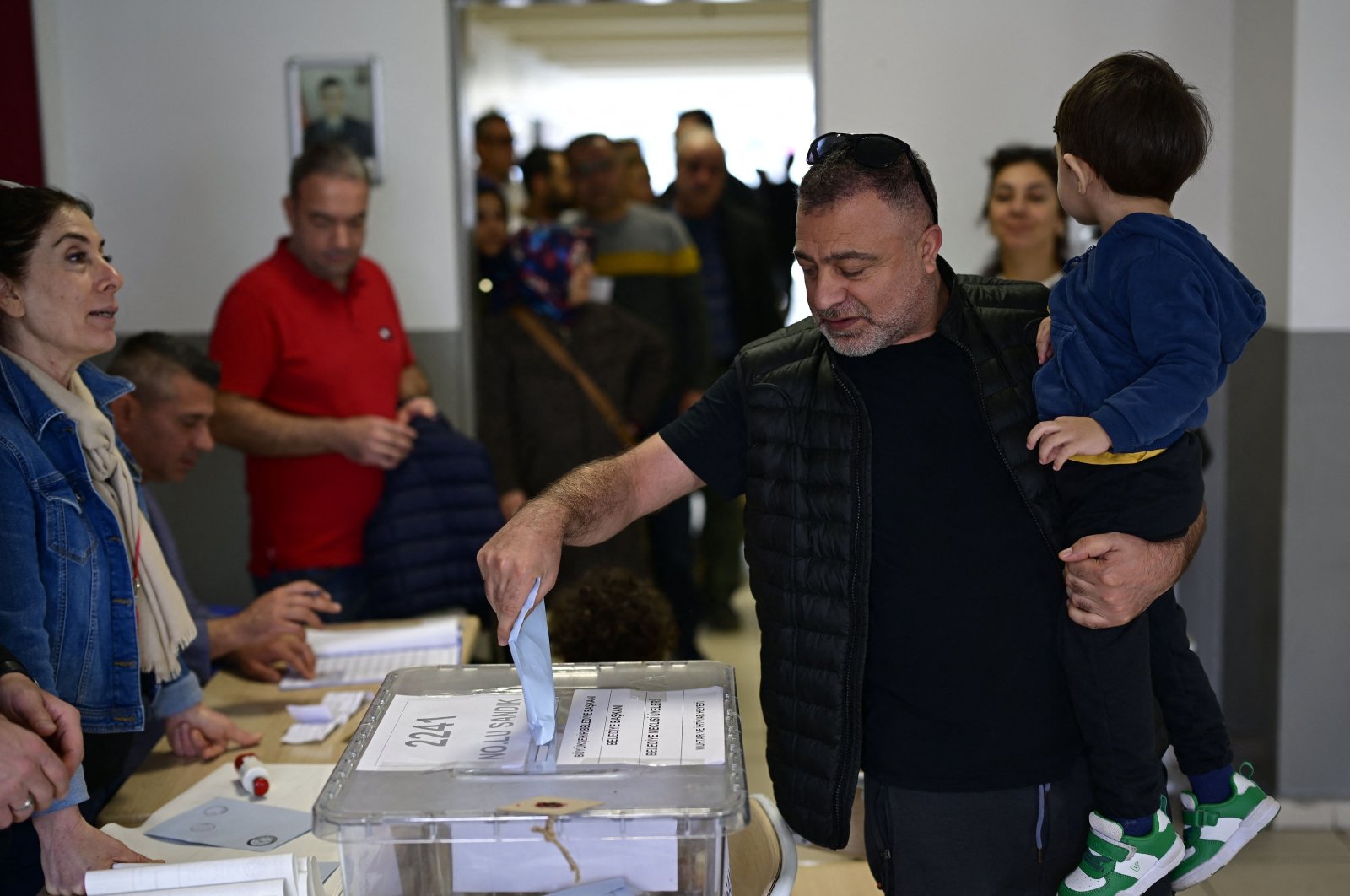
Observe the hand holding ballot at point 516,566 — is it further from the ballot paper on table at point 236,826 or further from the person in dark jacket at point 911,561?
the ballot paper on table at point 236,826

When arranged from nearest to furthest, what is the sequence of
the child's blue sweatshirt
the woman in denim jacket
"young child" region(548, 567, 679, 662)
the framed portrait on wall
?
1. the child's blue sweatshirt
2. the woman in denim jacket
3. "young child" region(548, 567, 679, 662)
4. the framed portrait on wall

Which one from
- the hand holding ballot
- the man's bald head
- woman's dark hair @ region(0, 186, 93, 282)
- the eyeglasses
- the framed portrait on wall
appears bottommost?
the hand holding ballot

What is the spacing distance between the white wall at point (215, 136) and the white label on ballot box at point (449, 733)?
112 inches

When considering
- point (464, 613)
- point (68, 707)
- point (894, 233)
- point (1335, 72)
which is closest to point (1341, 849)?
point (1335, 72)

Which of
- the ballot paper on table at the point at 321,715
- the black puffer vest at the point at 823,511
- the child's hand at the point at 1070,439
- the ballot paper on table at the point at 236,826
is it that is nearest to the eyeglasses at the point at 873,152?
the black puffer vest at the point at 823,511

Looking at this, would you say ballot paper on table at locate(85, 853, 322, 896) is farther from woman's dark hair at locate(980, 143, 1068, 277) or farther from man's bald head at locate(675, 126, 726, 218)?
man's bald head at locate(675, 126, 726, 218)

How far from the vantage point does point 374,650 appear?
301 centimetres

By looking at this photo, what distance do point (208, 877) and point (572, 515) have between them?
2.20 ft

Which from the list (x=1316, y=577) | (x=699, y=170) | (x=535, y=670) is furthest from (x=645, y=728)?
(x=699, y=170)

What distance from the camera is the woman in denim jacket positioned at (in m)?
2.01

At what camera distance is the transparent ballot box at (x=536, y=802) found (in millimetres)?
1379

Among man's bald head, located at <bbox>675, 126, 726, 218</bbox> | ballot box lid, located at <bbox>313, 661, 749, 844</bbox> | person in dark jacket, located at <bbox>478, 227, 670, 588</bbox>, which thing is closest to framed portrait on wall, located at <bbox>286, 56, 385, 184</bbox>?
person in dark jacket, located at <bbox>478, 227, 670, 588</bbox>

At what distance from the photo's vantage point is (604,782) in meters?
1.44

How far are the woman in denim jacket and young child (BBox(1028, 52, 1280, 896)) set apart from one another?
4.95ft
